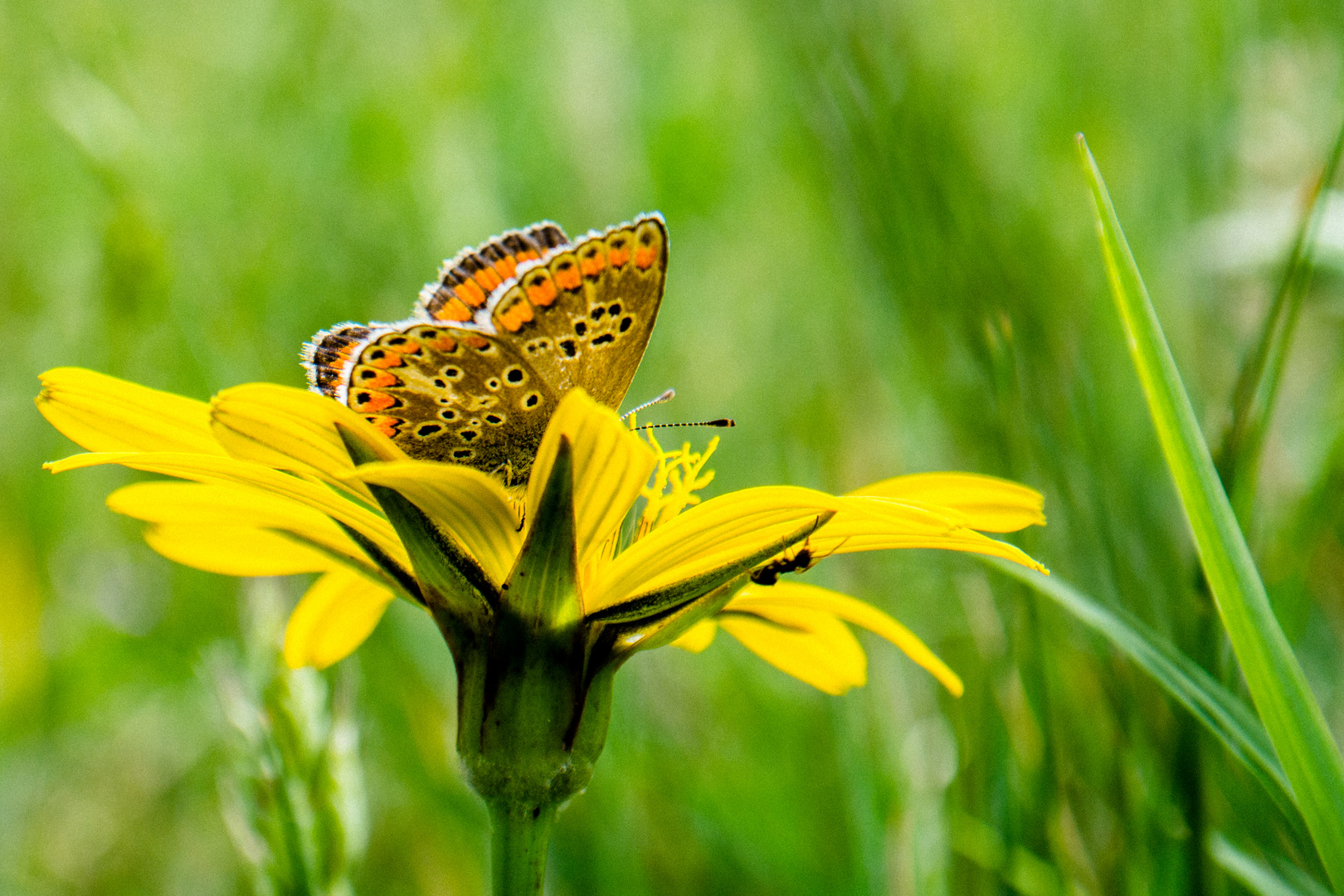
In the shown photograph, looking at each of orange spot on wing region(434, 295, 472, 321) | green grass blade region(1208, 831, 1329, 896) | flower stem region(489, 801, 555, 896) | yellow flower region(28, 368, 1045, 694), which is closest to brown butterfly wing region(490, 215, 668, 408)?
orange spot on wing region(434, 295, 472, 321)

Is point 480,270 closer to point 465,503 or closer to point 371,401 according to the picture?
point 371,401

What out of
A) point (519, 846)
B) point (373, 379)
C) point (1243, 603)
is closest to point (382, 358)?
point (373, 379)

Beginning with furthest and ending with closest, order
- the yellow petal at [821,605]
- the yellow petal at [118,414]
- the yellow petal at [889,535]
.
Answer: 1. the yellow petal at [821,605]
2. the yellow petal at [118,414]
3. the yellow petal at [889,535]

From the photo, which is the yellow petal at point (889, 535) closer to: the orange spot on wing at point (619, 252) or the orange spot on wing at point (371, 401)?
the orange spot on wing at point (619, 252)

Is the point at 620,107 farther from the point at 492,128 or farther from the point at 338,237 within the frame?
→ the point at 338,237

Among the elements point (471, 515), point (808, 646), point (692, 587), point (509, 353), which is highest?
point (509, 353)

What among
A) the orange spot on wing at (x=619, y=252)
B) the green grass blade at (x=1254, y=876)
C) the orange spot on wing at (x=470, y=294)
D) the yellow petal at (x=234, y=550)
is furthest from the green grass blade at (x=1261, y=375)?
the yellow petal at (x=234, y=550)
